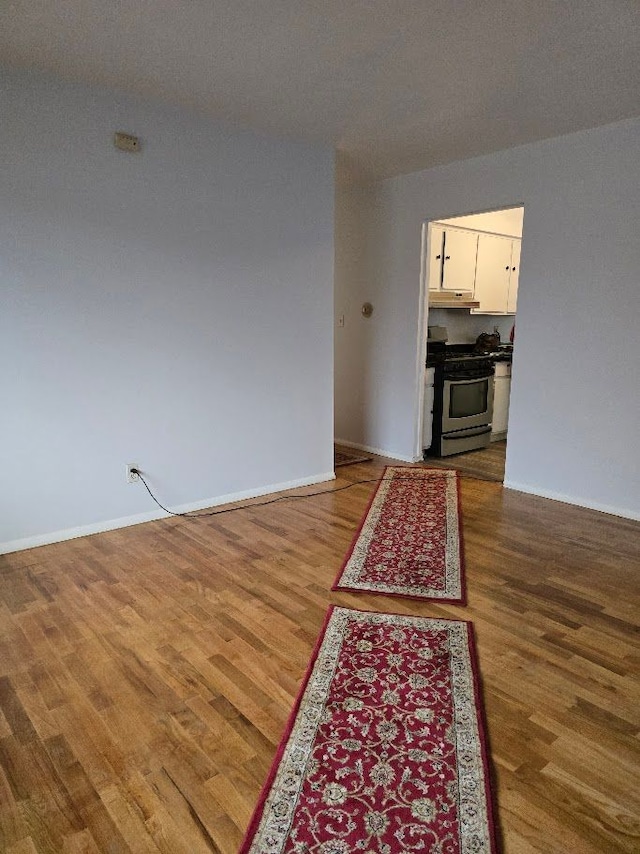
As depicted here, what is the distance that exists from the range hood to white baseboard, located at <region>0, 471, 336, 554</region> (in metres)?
2.12

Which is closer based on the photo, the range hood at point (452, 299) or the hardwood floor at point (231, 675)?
the hardwood floor at point (231, 675)

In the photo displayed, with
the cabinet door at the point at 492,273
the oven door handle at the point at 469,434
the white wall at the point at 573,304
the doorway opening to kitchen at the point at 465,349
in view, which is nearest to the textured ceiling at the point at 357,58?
the white wall at the point at 573,304

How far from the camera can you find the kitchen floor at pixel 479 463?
179 inches

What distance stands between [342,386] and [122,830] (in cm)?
446

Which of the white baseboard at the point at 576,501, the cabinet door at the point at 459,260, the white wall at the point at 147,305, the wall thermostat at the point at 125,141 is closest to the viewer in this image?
the white wall at the point at 147,305

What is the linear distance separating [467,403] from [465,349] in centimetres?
96

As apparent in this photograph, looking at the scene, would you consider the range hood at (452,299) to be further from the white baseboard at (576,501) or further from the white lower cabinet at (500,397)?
the white baseboard at (576,501)

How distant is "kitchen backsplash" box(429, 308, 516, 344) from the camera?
587cm

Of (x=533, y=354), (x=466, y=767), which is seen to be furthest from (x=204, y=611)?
(x=533, y=354)

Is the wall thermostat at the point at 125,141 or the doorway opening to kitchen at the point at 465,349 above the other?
the wall thermostat at the point at 125,141

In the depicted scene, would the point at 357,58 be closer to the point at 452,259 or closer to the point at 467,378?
the point at 452,259

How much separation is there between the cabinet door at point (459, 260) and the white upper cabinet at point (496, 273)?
0.11 m

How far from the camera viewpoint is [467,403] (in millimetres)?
5168

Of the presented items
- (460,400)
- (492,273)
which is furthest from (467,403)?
(492,273)
